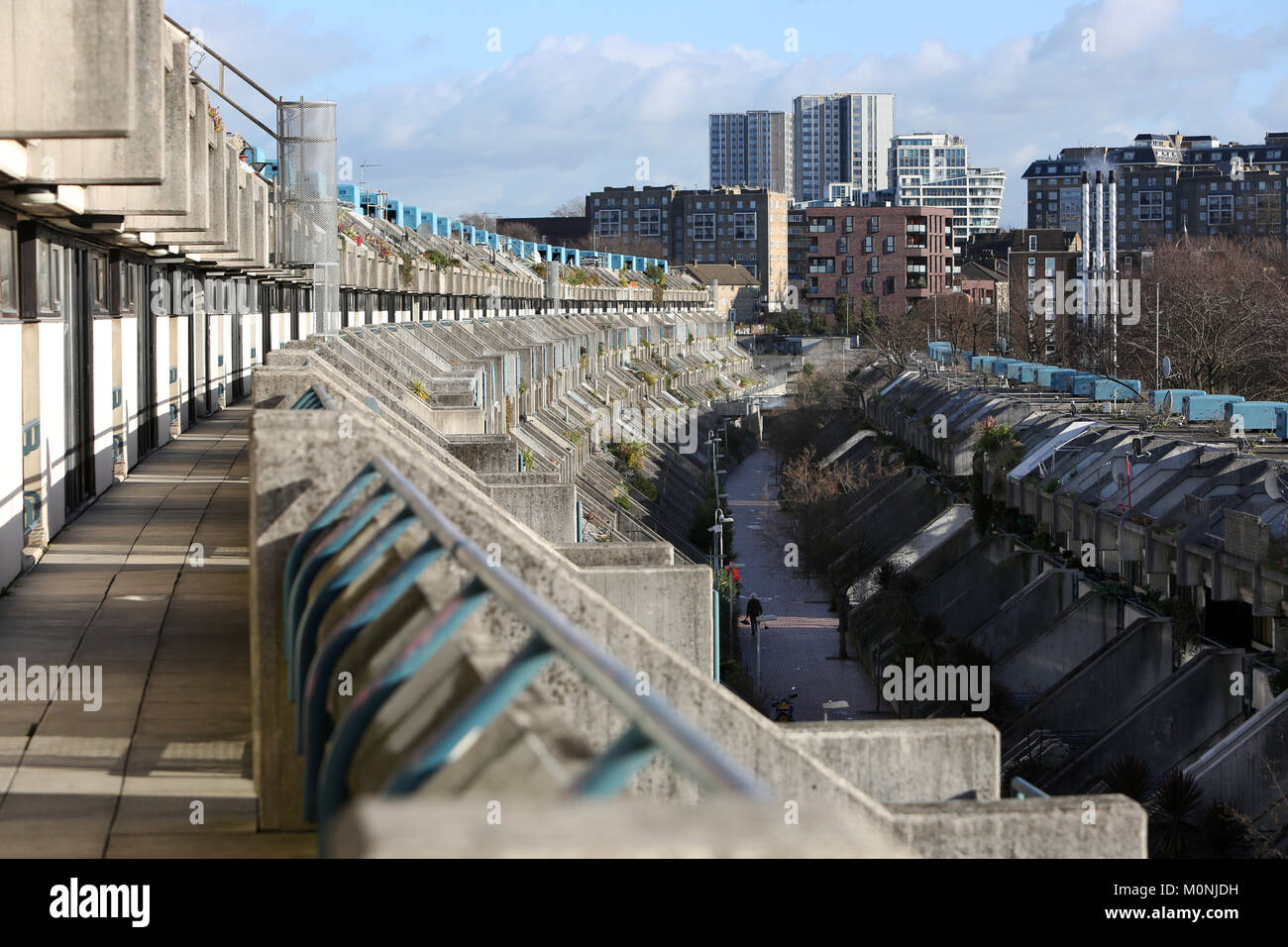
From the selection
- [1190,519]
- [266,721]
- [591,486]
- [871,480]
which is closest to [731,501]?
[871,480]

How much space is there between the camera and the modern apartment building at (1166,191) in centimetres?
17062

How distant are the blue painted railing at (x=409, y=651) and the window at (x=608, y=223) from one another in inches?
6599

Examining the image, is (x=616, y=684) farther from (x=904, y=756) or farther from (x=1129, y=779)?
(x=1129, y=779)

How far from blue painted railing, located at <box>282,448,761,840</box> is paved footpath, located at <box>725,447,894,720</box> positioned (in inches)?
1088

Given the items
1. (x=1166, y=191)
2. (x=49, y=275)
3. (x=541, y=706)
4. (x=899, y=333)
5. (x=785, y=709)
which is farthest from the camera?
(x=1166, y=191)

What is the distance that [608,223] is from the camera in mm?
172750

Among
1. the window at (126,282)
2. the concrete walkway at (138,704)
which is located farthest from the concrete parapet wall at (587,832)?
the window at (126,282)

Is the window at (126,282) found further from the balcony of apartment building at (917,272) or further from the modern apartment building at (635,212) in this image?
the modern apartment building at (635,212)

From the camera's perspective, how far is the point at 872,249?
12506cm

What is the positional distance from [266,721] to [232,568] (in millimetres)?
5080

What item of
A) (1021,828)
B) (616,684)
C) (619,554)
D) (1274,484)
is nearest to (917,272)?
(1274,484)

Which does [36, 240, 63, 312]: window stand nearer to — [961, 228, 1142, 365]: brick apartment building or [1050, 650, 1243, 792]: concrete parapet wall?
[1050, 650, 1243, 792]: concrete parapet wall

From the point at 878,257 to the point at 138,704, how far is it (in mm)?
121389

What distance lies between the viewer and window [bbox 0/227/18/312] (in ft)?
35.4
